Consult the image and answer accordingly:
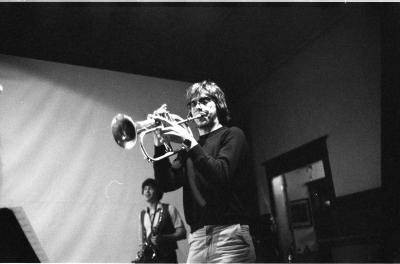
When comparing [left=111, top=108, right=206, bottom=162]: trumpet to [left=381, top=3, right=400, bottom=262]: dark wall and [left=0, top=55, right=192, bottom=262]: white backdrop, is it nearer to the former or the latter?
[left=381, top=3, right=400, bottom=262]: dark wall

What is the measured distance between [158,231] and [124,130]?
1.89 m

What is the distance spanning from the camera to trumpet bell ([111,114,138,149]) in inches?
76.2

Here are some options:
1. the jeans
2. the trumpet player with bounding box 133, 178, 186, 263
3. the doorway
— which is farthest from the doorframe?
the jeans

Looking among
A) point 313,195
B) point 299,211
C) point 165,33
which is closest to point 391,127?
point 313,195

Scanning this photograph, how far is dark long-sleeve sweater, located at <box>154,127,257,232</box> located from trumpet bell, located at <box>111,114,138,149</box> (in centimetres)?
33

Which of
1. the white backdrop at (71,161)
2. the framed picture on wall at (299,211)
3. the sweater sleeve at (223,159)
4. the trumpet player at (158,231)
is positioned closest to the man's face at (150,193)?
the trumpet player at (158,231)

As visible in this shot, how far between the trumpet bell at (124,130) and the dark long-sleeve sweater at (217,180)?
0.33 metres

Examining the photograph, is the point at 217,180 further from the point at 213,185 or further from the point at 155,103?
the point at 155,103

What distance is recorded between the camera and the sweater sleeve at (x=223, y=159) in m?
1.47

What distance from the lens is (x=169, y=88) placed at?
209 inches

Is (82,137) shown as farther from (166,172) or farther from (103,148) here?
(166,172)

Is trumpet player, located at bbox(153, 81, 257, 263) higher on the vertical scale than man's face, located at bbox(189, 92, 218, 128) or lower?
lower

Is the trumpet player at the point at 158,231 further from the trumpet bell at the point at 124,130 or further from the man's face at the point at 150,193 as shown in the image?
the trumpet bell at the point at 124,130

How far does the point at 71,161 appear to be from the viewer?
4418 millimetres
